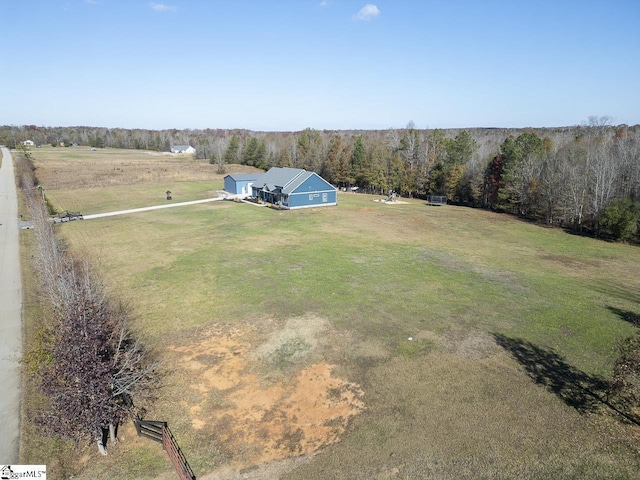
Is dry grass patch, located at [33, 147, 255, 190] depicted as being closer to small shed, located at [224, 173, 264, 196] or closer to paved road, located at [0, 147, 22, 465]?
small shed, located at [224, 173, 264, 196]

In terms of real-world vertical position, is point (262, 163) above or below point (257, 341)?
→ above

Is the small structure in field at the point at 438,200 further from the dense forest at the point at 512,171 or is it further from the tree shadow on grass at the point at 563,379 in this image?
the tree shadow on grass at the point at 563,379

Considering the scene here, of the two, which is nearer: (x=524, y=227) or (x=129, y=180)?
(x=524, y=227)

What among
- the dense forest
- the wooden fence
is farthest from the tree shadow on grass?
the dense forest

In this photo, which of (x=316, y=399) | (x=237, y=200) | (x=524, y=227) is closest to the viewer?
(x=316, y=399)

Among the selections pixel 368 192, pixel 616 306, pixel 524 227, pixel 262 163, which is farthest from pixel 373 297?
pixel 262 163

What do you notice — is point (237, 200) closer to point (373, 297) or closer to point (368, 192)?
point (368, 192)

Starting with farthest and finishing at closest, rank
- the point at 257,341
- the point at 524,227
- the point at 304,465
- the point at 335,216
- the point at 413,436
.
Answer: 1. the point at 335,216
2. the point at 524,227
3. the point at 257,341
4. the point at 413,436
5. the point at 304,465
